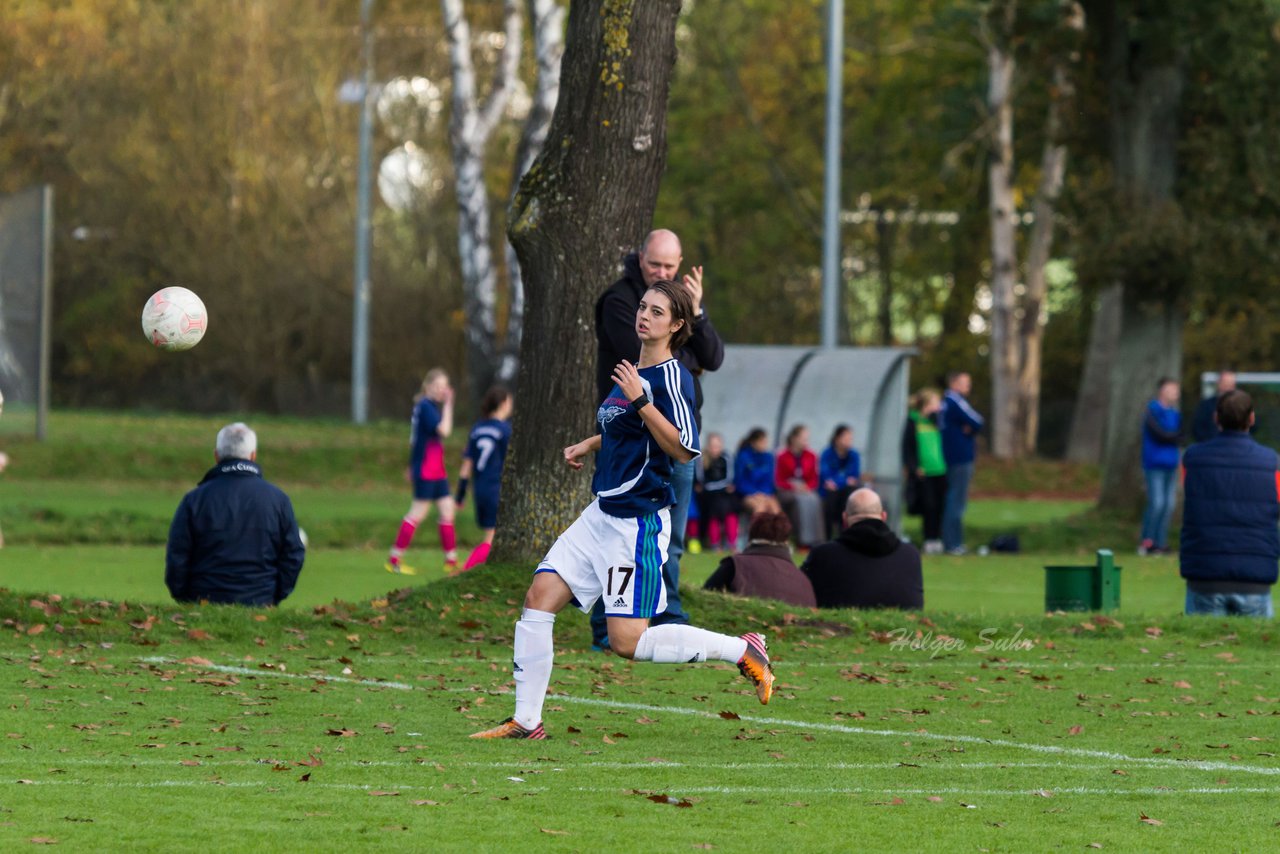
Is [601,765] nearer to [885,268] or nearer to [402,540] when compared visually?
[402,540]

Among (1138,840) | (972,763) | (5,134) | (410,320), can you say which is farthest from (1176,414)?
(5,134)

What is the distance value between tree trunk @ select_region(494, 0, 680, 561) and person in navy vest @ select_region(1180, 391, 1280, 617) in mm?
4000

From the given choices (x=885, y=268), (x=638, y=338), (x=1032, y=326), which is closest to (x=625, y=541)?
(x=638, y=338)

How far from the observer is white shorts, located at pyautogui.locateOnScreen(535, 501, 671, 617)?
8.45m

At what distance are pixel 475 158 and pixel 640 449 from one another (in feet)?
76.0

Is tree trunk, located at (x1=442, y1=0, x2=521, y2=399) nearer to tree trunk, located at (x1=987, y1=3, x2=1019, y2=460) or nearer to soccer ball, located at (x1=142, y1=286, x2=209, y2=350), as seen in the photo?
tree trunk, located at (x1=987, y1=3, x2=1019, y2=460)

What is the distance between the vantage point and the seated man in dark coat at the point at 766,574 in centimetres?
1311

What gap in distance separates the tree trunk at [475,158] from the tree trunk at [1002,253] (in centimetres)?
1217

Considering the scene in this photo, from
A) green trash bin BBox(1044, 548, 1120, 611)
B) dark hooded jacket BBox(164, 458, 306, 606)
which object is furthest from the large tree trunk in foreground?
dark hooded jacket BBox(164, 458, 306, 606)

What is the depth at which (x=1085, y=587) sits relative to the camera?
14.6m

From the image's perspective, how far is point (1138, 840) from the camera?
6.46 metres

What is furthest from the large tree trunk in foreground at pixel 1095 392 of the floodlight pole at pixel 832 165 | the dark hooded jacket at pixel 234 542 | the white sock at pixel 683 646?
the white sock at pixel 683 646

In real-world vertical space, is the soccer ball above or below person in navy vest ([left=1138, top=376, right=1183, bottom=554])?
above

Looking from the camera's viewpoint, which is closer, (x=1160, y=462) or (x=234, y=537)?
(x=234, y=537)
